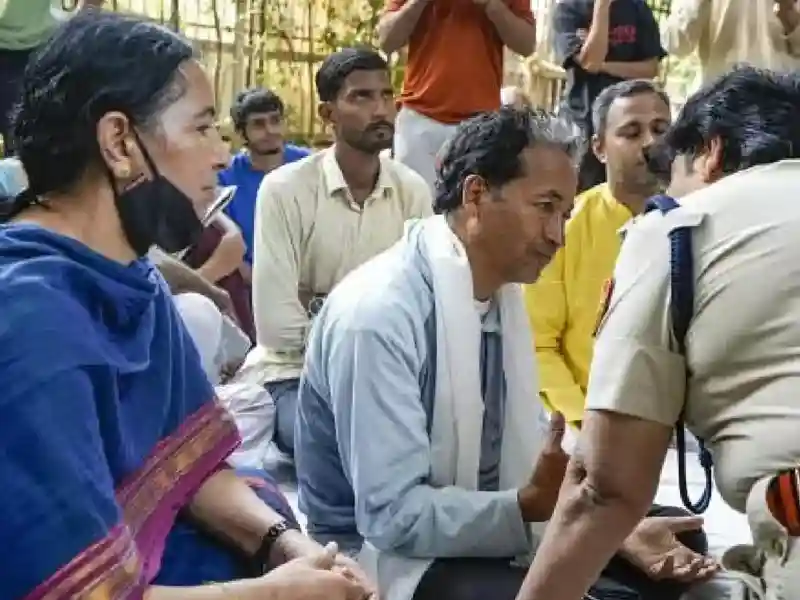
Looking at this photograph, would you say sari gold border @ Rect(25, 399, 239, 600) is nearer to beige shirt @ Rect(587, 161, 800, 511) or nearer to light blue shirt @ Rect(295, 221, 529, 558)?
light blue shirt @ Rect(295, 221, 529, 558)

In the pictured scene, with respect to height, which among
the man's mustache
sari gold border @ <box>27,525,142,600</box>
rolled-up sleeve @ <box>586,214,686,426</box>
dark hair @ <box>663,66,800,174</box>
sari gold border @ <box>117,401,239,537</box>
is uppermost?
dark hair @ <box>663,66,800,174</box>

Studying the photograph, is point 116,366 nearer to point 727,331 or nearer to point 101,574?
point 101,574

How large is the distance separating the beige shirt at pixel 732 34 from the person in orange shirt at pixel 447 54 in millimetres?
686

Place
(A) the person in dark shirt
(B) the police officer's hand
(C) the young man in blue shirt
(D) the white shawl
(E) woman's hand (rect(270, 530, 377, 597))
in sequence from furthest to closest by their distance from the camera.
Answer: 1. (C) the young man in blue shirt
2. (A) the person in dark shirt
3. (D) the white shawl
4. (B) the police officer's hand
5. (E) woman's hand (rect(270, 530, 377, 597))

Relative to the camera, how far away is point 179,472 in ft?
5.16

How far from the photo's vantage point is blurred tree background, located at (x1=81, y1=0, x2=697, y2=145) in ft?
20.8

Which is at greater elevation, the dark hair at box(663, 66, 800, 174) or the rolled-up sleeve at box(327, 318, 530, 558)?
the dark hair at box(663, 66, 800, 174)

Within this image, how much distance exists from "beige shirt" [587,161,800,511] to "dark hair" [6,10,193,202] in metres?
0.65

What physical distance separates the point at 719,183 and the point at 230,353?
1954mm

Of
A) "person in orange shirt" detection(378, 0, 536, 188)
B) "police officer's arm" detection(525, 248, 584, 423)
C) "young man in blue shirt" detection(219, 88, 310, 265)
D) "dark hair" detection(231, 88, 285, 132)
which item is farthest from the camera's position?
"dark hair" detection(231, 88, 285, 132)


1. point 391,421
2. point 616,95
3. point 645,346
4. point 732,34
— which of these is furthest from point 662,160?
point 732,34

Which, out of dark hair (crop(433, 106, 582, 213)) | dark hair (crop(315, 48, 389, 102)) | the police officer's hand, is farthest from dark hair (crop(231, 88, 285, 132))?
the police officer's hand

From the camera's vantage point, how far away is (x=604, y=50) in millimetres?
4465

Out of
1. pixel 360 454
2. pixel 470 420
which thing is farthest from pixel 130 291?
pixel 470 420
